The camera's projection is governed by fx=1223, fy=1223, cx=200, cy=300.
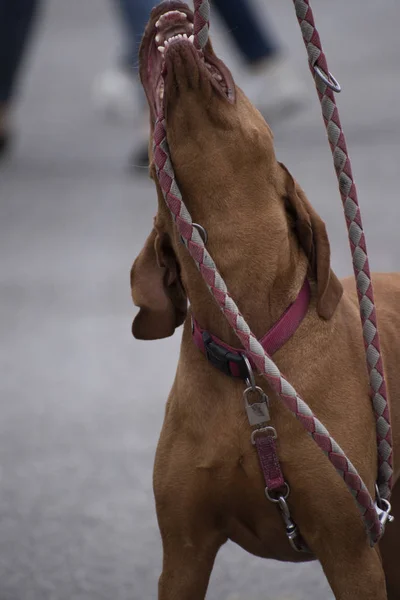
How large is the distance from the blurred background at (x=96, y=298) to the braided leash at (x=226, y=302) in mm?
1346

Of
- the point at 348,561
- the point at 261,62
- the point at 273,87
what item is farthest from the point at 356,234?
the point at 273,87

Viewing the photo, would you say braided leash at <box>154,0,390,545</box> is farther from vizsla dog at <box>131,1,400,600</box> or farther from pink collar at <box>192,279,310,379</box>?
pink collar at <box>192,279,310,379</box>

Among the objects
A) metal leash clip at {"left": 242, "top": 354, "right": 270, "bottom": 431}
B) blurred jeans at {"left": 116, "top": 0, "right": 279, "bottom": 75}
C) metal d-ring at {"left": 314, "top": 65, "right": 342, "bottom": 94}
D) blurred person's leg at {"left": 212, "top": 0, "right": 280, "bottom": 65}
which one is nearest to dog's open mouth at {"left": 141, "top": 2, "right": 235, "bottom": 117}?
metal d-ring at {"left": 314, "top": 65, "right": 342, "bottom": 94}

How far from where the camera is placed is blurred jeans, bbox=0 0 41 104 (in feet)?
29.9

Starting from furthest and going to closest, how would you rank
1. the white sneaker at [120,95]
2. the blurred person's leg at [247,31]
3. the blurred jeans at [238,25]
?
the white sneaker at [120,95]
the blurred person's leg at [247,31]
the blurred jeans at [238,25]

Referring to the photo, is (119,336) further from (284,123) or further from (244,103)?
(284,123)

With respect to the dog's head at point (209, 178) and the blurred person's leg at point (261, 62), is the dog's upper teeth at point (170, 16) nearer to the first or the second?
the dog's head at point (209, 178)

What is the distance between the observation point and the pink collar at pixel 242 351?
123 inches

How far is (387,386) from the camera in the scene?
3438 mm

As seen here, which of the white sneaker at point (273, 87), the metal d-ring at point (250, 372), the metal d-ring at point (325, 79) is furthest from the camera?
the white sneaker at point (273, 87)

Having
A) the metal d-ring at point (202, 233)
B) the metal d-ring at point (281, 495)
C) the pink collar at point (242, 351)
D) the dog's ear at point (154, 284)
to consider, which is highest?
the metal d-ring at point (202, 233)

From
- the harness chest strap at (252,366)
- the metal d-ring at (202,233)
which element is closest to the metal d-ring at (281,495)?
the harness chest strap at (252,366)

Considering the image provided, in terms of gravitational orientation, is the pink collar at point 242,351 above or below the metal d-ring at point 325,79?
below

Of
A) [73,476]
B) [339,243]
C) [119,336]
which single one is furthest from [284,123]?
[73,476]
